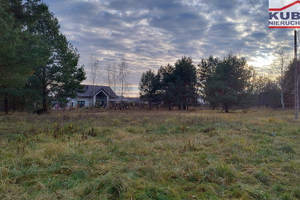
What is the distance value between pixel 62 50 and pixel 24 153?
43.7 ft

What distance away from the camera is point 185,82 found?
28.9m

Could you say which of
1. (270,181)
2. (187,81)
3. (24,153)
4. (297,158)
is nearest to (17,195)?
(24,153)

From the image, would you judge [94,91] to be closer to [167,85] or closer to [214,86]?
[167,85]

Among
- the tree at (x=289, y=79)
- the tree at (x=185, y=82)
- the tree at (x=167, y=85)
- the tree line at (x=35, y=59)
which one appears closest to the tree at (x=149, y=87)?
the tree at (x=167, y=85)

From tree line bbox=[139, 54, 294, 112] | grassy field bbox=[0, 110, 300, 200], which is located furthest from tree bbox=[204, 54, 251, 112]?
grassy field bbox=[0, 110, 300, 200]

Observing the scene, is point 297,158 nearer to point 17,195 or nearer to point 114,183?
point 114,183

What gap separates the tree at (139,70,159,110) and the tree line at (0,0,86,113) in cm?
1494

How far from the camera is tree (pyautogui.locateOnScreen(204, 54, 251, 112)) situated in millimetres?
22016

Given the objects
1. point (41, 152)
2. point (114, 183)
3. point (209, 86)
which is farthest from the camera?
point (209, 86)

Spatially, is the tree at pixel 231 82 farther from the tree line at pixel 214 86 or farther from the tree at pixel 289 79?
the tree at pixel 289 79

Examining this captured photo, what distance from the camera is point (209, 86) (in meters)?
22.9

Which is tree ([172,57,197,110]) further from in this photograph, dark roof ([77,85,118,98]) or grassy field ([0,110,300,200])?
grassy field ([0,110,300,200])

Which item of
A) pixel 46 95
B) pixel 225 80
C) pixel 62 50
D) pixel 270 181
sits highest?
pixel 62 50

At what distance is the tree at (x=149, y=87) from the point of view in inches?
1228
